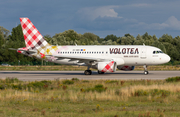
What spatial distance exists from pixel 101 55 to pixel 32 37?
1203 centimetres

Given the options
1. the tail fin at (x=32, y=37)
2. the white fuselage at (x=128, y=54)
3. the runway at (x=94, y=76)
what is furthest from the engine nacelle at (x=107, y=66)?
the tail fin at (x=32, y=37)

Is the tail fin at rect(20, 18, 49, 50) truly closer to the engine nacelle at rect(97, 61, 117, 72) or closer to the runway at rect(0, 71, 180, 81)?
the runway at rect(0, 71, 180, 81)

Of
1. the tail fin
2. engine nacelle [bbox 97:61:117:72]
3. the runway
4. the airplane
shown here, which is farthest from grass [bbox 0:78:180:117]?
the tail fin

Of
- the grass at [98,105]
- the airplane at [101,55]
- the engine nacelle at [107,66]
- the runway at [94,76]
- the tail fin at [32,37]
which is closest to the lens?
the grass at [98,105]

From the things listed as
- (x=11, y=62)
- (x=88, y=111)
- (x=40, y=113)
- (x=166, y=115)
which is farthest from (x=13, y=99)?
(x=11, y=62)

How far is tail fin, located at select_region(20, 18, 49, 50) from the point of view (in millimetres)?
39594

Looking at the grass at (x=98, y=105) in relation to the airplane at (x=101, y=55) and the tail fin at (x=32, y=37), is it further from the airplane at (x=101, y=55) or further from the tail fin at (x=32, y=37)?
the tail fin at (x=32, y=37)

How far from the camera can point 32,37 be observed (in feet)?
131

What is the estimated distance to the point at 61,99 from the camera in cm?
1455

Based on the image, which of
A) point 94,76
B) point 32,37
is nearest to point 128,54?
point 94,76

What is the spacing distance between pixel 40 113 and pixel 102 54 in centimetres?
2609

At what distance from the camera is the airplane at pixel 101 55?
3512 centimetres

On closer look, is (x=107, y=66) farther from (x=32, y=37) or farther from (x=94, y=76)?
(x=32, y=37)

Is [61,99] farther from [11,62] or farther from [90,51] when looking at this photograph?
[11,62]
